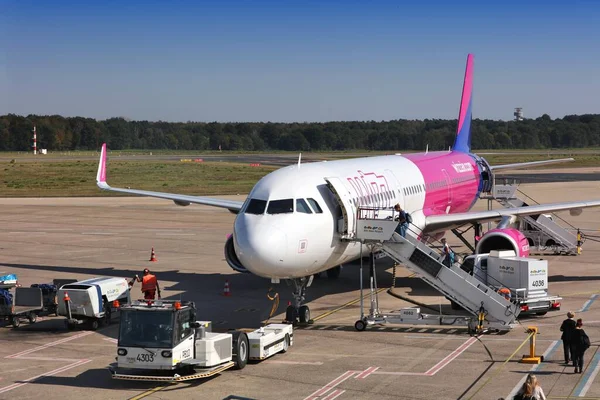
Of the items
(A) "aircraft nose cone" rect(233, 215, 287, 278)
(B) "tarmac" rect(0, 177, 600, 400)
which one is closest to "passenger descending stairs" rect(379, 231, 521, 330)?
(B) "tarmac" rect(0, 177, 600, 400)

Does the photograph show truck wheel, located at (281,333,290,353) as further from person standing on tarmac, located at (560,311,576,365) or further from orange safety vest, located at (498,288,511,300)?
orange safety vest, located at (498,288,511,300)

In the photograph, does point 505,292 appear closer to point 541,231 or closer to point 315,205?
point 315,205

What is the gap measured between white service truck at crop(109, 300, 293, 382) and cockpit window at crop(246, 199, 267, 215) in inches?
181

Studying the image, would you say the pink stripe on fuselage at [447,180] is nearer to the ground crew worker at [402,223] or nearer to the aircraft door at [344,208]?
the ground crew worker at [402,223]

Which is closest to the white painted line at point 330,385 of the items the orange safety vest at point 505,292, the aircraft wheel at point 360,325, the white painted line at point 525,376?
the white painted line at point 525,376

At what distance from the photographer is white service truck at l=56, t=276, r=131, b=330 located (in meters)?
26.4

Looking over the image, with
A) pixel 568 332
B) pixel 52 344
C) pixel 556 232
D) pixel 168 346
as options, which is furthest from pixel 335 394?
pixel 556 232

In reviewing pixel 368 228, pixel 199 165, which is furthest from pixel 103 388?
pixel 199 165

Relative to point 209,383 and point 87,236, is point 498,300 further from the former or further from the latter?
point 87,236

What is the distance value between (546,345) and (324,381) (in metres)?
7.01

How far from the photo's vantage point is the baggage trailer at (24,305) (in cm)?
2761

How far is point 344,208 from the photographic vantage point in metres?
26.4

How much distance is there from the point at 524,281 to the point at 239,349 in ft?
34.0

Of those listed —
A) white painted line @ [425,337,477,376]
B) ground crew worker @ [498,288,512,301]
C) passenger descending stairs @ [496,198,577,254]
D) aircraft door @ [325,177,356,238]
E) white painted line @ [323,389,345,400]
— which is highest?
aircraft door @ [325,177,356,238]
